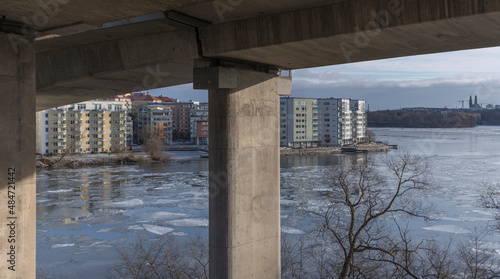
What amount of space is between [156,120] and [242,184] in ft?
339

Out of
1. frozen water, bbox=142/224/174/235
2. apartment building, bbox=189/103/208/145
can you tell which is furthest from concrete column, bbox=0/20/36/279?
apartment building, bbox=189/103/208/145

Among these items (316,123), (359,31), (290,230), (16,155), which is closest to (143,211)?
(290,230)

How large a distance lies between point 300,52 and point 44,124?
78.0m

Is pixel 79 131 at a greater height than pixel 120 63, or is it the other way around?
pixel 120 63

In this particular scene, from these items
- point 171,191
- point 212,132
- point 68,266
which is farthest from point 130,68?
point 171,191

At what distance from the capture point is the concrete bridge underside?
6504mm

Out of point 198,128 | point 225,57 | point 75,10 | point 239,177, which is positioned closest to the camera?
point 75,10

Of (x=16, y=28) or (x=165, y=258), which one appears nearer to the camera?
(x=16, y=28)

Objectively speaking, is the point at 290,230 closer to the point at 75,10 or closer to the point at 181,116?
the point at 75,10

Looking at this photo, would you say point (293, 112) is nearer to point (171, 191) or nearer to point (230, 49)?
point (171, 191)

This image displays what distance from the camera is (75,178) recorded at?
46.4 meters

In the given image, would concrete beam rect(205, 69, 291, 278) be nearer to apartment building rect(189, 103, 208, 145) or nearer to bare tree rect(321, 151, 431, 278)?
bare tree rect(321, 151, 431, 278)

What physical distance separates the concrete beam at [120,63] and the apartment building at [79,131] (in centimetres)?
6561

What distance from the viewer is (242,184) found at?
9867 mm
